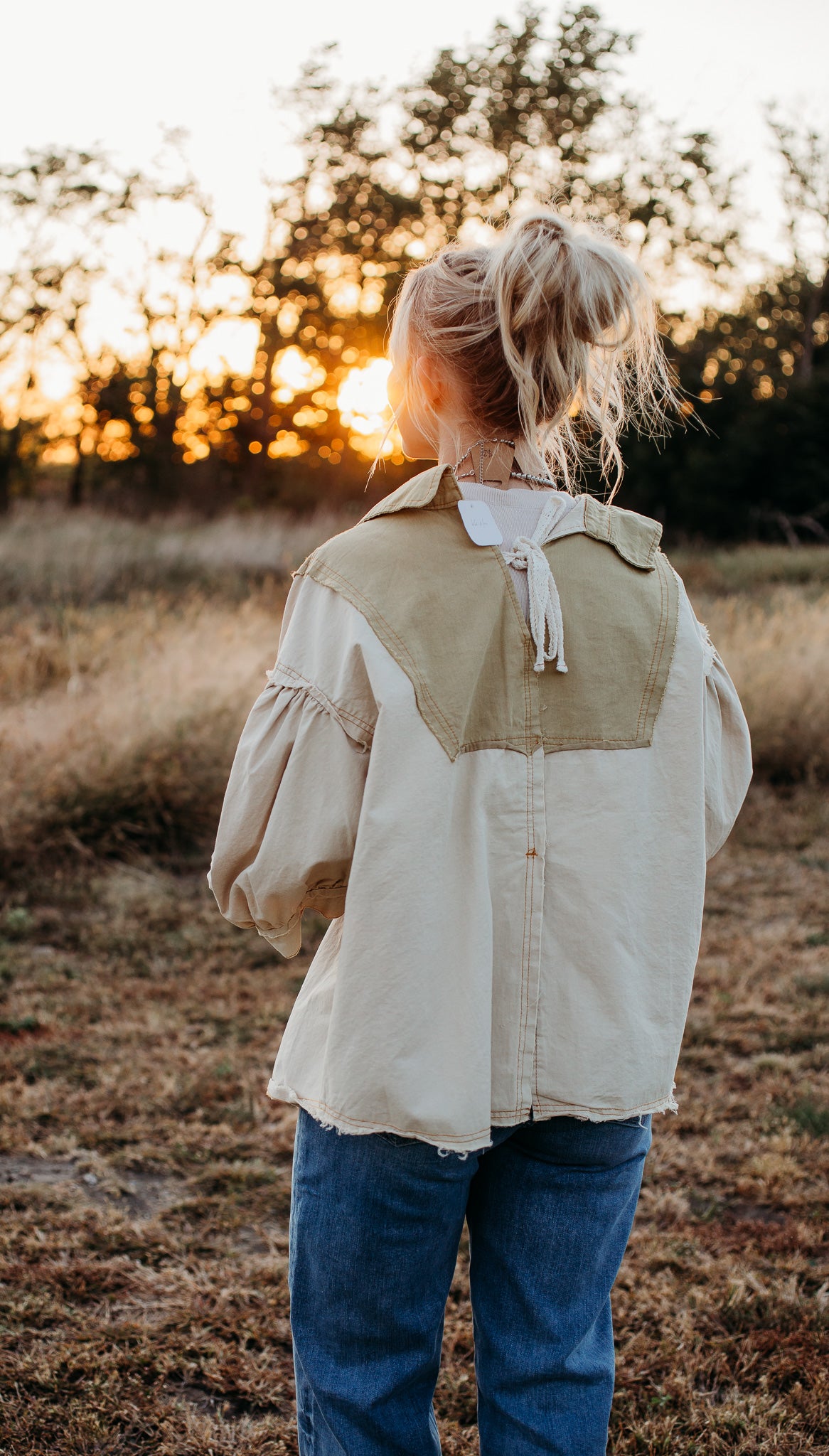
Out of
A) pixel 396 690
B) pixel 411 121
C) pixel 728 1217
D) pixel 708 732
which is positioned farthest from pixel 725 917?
pixel 411 121

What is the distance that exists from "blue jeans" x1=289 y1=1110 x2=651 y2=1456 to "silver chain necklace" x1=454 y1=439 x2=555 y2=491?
0.71 metres

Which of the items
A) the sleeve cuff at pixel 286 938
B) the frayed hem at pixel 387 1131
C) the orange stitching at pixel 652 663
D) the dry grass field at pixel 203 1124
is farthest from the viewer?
the dry grass field at pixel 203 1124

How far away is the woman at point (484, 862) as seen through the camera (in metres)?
1.05

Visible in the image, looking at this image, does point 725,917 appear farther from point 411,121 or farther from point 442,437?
point 411,121

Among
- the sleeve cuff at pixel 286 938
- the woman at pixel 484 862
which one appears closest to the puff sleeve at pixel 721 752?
the woman at pixel 484 862

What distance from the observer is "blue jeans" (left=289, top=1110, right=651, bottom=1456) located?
108 centimetres

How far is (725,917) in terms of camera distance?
4.70 metres

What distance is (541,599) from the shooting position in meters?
1.08

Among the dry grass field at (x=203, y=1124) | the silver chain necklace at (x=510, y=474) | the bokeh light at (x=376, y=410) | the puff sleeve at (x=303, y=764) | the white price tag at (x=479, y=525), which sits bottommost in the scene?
the dry grass field at (x=203, y=1124)

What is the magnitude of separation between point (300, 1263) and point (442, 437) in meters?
0.92

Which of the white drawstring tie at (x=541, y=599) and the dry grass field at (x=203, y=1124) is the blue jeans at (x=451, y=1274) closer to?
the white drawstring tie at (x=541, y=599)

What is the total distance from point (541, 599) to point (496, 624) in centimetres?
5

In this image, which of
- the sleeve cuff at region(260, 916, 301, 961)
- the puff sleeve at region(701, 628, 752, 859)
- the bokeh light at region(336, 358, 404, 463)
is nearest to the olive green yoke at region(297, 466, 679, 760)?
the puff sleeve at region(701, 628, 752, 859)

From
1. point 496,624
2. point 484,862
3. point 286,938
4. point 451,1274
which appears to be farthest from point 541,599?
point 451,1274
